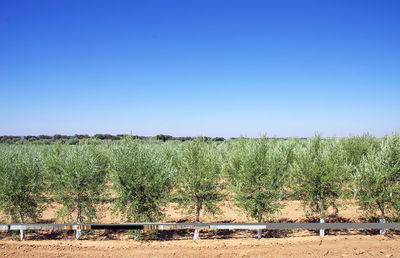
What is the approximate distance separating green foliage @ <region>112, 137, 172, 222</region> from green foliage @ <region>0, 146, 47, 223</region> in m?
7.96

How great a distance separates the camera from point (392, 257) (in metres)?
13.8

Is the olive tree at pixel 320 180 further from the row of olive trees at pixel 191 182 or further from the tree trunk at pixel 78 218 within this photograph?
the tree trunk at pixel 78 218

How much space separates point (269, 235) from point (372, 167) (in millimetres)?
10822

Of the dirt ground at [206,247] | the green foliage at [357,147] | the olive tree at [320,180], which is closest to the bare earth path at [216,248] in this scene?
the dirt ground at [206,247]

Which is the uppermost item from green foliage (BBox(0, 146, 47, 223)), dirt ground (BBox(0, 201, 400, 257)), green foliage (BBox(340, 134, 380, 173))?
green foliage (BBox(340, 134, 380, 173))

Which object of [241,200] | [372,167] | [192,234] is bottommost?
[192,234]

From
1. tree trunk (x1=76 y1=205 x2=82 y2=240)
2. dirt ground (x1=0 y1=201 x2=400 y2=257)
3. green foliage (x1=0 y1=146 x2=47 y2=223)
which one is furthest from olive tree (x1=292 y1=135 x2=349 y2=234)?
green foliage (x1=0 y1=146 x2=47 y2=223)

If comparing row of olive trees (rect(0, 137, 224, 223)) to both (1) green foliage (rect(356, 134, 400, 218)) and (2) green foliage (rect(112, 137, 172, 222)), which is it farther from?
(1) green foliage (rect(356, 134, 400, 218))

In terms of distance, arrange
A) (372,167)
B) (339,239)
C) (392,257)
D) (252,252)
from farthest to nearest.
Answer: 1. (372,167)
2. (339,239)
3. (252,252)
4. (392,257)

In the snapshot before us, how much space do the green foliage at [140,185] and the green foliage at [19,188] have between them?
7.96m

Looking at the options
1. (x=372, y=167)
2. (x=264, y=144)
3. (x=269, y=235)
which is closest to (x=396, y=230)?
(x=372, y=167)

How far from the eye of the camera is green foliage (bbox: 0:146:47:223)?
18.6m

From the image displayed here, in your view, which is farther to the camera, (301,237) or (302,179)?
(302,179)

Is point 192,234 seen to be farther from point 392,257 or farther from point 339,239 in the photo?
point 392,257
